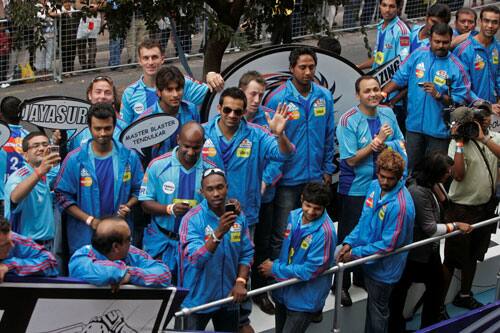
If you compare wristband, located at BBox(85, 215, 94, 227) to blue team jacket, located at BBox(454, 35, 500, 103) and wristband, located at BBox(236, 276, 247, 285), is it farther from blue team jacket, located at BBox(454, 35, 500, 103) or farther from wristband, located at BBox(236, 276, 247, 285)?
blue team jacket, located at BBox(454, 35, 500, 103)

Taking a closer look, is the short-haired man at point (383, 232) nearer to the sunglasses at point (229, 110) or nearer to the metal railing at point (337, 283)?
the metal railing at point (337, 283)

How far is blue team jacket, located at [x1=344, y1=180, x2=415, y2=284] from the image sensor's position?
7398mm

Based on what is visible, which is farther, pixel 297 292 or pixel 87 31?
pixel 87 31

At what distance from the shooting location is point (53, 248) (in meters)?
7.50

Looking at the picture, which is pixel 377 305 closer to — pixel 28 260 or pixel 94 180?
pixel 94 180

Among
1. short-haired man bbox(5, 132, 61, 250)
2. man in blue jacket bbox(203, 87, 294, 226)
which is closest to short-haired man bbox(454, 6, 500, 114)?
man in blue jacket bbox(203, 87, 294, 226)

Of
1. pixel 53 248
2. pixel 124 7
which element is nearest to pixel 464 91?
pixel 124 7

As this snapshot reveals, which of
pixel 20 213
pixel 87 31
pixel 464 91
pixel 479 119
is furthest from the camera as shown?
pixel 87 31

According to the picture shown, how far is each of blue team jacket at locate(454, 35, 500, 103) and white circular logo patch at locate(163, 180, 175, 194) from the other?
406cm

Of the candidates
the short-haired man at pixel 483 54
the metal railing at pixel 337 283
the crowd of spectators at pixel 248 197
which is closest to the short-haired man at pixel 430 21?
the short-haired man at pixel 483 54

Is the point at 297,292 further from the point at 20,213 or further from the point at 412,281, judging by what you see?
the point at 20,213

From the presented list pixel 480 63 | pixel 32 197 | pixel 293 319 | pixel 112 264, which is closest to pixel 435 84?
pixel 480 63

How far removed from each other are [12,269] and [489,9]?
608 centimetres

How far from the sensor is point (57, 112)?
7699 millimetres
